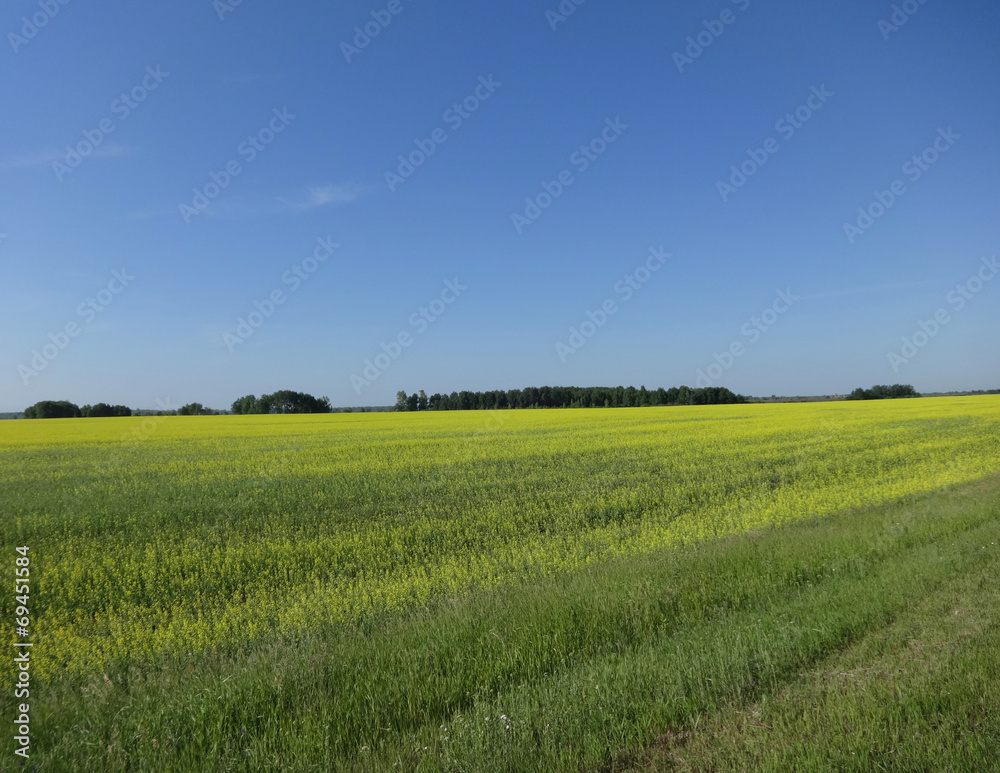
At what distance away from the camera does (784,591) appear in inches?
268

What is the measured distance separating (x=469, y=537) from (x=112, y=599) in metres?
6.19

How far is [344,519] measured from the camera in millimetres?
13047

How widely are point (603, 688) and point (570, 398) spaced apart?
353 feet

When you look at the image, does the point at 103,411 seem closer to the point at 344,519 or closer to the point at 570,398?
the point at 570,398

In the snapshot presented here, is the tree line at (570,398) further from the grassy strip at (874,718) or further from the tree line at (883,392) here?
the grassy strip at (874,718)

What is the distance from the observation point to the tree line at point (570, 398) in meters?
106

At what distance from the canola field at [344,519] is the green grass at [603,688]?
142 centimetres

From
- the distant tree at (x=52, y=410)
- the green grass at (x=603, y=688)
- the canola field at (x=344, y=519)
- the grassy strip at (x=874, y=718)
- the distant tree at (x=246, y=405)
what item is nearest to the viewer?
the grassy strip at (x=874, y=718)

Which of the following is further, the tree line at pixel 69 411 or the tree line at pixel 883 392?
the tree line at pixel 883 392

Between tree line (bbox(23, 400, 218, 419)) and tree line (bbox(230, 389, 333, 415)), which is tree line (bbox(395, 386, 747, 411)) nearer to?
tree line (bbox(230, 389, 333, 415))

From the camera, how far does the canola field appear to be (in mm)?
7492

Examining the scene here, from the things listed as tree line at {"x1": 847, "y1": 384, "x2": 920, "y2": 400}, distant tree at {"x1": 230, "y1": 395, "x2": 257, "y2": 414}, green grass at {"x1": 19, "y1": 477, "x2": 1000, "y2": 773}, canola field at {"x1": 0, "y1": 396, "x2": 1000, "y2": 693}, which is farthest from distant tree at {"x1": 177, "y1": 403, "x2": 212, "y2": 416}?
tree line at {"x1": 847, "y1": 384, "x2": 920, "y2": 400}

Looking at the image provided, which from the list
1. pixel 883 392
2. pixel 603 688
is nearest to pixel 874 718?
pixel 603 688

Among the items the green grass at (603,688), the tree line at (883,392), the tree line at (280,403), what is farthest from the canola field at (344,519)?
the tree line at (883,392)
